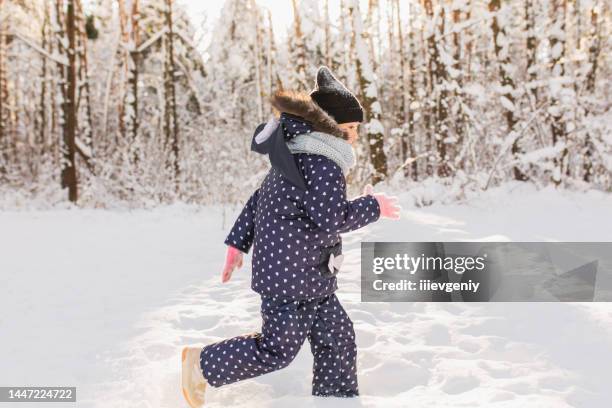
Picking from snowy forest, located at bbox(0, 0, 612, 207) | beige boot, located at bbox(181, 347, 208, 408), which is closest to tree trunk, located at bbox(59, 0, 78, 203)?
snowy forest, located at bbox(0, 0, 612, 207)

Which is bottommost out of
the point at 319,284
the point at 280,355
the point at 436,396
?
the point at 436,396

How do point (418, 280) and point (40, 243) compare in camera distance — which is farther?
point (40, 243)

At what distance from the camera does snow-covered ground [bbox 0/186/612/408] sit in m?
2.34

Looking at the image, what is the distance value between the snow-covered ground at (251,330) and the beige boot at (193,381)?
0.42 feet

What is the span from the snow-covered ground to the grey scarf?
3.27ft

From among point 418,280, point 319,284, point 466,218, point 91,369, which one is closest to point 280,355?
point 319,284

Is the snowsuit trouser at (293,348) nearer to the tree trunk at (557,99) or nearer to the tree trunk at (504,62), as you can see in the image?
the tree trunk at (557,99)

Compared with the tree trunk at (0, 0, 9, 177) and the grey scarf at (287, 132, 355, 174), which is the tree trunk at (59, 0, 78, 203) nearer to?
the tree trunk at (0, 0, 9, 177)

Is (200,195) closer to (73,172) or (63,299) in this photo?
(73,172)

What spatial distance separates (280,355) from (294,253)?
0.40 meters

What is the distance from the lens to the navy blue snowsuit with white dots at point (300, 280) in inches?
82.6

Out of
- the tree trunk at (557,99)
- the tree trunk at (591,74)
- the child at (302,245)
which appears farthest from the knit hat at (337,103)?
the tree trunk at (591,74)

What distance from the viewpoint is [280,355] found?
2.12 meters

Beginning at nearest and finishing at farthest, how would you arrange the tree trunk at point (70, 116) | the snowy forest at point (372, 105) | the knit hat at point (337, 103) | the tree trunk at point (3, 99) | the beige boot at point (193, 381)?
1. the beige boot at point (193, 381)
2. the knit hat at point (337, 103)
3. the snowy forest at point (372, 105)
4. the tree trunk at point (70, 116)
5. the tree trunk at point (3, 99)
